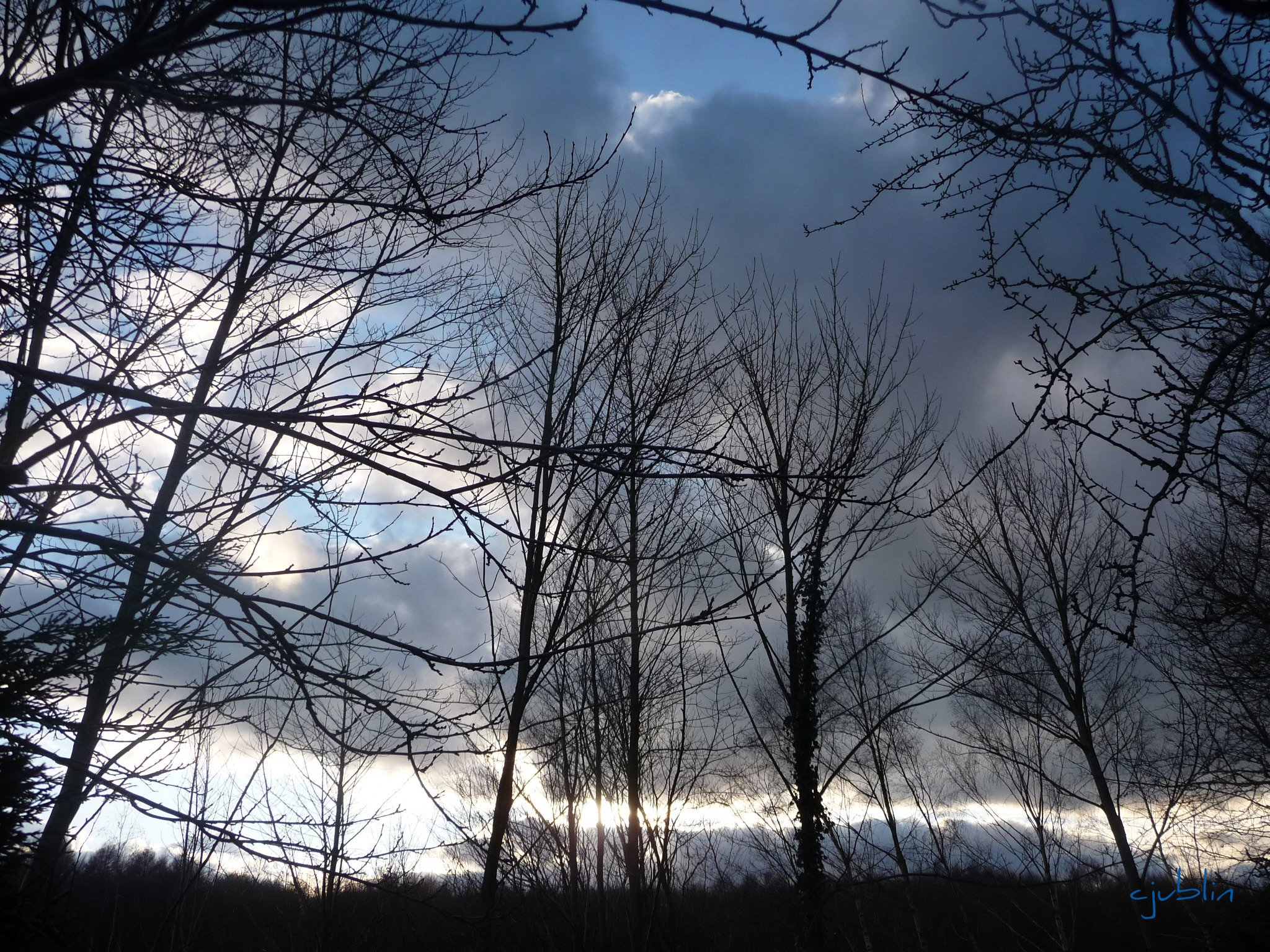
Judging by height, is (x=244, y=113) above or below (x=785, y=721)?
above

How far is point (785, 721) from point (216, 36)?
6.58 metres

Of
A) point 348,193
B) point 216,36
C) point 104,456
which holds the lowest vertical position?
point 104,456

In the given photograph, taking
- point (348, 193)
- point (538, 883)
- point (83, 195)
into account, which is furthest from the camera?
point (538, 883)

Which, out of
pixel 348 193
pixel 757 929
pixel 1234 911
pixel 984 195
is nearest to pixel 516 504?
pixel 348 193

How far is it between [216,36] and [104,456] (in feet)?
7.70

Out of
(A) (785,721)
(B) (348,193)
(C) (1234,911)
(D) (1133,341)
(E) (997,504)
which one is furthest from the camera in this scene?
(C) (1234,911)

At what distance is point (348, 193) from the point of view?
3.35 meters

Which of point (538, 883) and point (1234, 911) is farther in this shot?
point (1234, 911)

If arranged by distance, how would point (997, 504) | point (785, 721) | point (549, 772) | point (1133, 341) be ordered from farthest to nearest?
point (997, 504) < point (785, 721) < point (549, 772) < point (1133, 341)

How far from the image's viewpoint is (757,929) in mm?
23484

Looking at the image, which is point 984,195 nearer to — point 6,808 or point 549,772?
point 549,772

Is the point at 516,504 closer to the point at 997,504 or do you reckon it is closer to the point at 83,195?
the point at 83,195

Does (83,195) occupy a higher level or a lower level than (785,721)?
higher

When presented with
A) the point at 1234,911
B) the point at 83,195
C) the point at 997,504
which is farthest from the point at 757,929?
the point at 83,195
